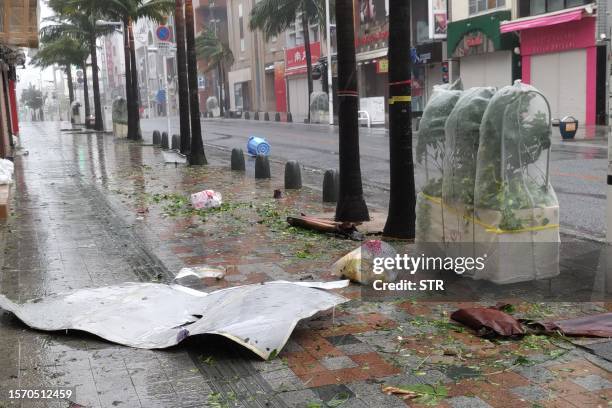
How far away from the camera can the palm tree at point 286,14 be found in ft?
136

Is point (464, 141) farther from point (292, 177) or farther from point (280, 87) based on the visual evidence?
point (280, 87)

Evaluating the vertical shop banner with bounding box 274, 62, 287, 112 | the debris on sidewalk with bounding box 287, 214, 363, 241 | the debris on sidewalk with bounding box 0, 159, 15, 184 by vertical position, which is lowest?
the debris on sidewalk with bounding box 287, 214, 363, 241

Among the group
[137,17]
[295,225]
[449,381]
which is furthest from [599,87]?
[449,381]

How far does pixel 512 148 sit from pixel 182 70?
593 inches

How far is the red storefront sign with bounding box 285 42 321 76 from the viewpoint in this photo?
51781 mm

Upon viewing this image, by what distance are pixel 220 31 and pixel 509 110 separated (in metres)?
74.6

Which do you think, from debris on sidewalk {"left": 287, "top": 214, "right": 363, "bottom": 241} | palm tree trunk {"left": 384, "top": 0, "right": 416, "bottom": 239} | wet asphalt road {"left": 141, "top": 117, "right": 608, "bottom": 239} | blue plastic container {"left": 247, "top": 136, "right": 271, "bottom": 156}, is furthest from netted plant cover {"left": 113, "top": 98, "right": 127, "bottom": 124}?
palm tree trunk {"left": 384, "top": 0, "right": 416, "bottom": 239}

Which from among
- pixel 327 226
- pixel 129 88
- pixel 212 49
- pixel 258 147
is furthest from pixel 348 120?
pixel 212 49

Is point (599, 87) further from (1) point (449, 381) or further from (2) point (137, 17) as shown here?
(1) point (449, 381)

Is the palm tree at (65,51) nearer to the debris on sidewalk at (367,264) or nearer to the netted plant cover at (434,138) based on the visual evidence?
the netted plant cover at (434,138)

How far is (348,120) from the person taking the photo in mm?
9039

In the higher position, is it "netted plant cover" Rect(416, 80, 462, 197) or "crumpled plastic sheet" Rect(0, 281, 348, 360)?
"netted plant cover" Rect(416, 80, 462, 197)

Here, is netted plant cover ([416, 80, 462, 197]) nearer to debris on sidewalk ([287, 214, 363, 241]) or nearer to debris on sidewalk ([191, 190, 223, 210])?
debris on sidewalk ([287, 214, 363, 241])

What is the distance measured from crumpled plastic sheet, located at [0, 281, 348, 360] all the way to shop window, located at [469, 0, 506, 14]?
29091 mm
